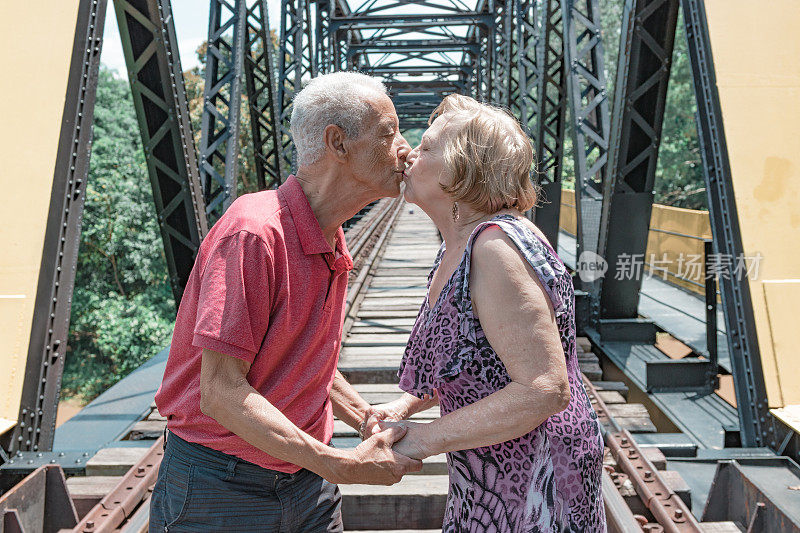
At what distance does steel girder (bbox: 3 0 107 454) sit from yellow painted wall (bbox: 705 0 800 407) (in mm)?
4031

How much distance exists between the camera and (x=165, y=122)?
5176mm

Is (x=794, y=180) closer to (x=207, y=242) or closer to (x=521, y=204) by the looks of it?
(x=521, y=204)

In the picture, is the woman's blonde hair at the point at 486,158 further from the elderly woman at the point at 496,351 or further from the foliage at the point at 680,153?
the foliage at the point at 680,153

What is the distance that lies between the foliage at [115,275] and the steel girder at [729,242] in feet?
73.0

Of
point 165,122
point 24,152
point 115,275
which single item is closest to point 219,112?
point 165,122

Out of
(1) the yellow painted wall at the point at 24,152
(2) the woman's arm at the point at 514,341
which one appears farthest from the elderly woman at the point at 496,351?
(1) the yellow painted wall at the point at 24,152

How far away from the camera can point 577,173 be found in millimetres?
7414

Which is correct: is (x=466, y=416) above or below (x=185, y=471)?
above

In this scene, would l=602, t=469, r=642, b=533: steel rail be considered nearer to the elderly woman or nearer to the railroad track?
the railroad track

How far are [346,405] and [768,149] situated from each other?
11.3 ft

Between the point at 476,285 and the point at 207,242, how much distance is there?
74 cm

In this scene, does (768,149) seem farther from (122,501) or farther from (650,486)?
(122,501)

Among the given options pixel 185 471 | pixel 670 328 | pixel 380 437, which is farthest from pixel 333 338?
pixel 670 328

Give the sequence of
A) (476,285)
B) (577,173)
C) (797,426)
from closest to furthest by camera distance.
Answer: (476,285), (797,426), (577,173)
